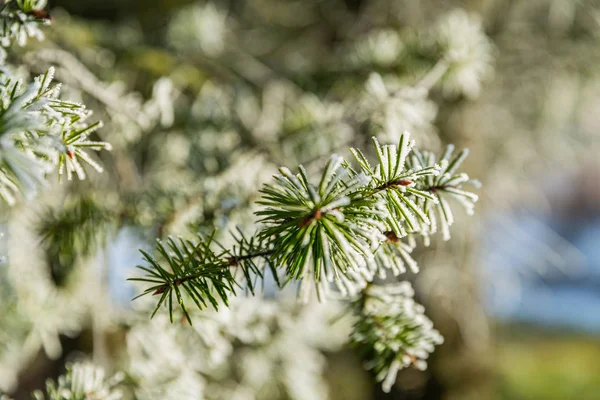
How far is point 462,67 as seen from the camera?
0.84 meters

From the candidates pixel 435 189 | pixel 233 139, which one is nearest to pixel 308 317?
pixel 233 139

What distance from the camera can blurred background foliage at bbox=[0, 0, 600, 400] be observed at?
83 centimetres

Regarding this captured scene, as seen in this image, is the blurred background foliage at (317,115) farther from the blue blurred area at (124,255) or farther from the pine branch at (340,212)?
the pine branch at (340,212)

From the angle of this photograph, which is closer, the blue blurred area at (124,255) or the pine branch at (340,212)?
the pine branch at (340,212)

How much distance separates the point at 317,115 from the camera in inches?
39.9

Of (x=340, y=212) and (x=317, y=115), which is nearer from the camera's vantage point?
(x=340, y=212)

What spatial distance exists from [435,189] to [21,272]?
894mm

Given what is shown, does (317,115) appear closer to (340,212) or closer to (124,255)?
(124,255)

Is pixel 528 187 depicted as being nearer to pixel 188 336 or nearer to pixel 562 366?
pixel 188 336

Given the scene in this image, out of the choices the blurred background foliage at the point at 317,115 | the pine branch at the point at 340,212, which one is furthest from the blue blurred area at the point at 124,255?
the pine branch at the point at 340,212

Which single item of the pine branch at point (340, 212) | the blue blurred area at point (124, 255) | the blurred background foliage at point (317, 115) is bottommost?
the pine branch at point (340, 212)

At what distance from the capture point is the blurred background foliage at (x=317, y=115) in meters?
0.83

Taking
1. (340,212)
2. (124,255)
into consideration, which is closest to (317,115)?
(124,255)

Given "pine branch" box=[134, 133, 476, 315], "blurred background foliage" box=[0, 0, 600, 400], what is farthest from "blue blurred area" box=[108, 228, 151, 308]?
"pine branch" box=[134, 133, 476, 315]
